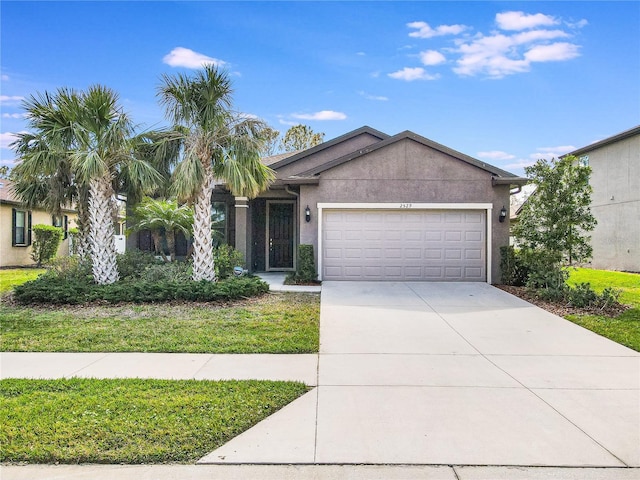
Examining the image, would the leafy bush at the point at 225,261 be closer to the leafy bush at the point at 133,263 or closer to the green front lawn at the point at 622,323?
the leafy bush at the point at 133,263

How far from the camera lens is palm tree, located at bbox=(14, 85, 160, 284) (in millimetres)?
9781

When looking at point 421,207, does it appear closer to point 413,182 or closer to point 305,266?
point 413,182

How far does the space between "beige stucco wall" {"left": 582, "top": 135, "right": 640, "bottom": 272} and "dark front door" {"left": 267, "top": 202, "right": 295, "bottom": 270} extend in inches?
521

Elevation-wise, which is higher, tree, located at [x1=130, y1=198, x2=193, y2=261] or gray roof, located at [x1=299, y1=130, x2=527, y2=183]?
gray roof, located at [x1=299, y1=130, x2=527, y2=183]

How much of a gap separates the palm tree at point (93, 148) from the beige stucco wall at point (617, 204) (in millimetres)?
18113

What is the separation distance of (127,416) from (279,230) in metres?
12.2

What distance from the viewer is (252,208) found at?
51.1 feet

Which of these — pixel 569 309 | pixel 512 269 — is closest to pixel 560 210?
pixel 569 309

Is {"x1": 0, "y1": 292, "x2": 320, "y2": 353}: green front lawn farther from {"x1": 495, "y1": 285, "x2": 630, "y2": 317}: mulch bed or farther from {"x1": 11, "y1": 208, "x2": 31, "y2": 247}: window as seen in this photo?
{"x1": 11, "y1": 208, "x2": 31, "y2": 247}: window

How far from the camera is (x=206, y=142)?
33.6 ft

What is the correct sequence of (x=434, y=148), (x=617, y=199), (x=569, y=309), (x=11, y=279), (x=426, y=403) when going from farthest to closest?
1. (x=617, y=199)
2. (x=11, y=279)
3. (x=434, y=148)
4. (x=569, y=309)
5. (x=426, y=403)

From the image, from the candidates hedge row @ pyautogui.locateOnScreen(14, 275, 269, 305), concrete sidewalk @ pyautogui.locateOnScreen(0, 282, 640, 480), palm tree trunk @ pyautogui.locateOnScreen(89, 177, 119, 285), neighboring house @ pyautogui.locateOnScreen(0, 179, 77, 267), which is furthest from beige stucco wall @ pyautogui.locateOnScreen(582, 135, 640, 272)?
neighboring house @ pyautogui.locateOnScreen(0, 179, 77, 267)

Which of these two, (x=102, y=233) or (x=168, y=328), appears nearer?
(x=168, y=328)

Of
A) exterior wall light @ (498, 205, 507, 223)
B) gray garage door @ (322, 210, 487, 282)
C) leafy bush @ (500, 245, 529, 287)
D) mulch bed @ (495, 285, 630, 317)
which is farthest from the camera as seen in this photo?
gray garage door @ (322, 210, 487, 282)
